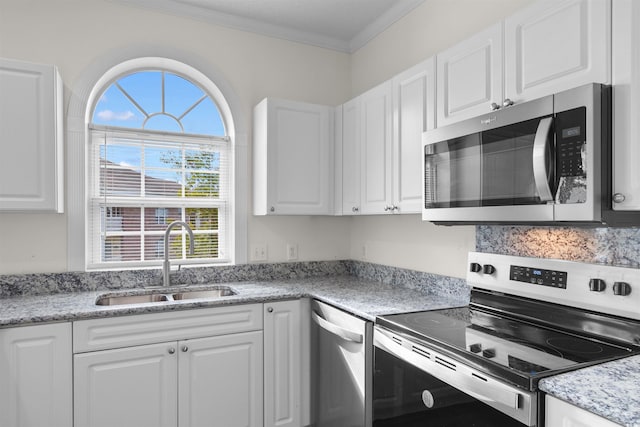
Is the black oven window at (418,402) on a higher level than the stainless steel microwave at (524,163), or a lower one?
lower

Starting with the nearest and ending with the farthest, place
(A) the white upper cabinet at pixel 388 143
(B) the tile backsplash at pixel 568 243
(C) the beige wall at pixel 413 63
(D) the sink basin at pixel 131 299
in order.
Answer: (B) the tile backsplash at pixel 568 243 < (A) the white upper cabinet at pixel 388 143 < (C) the beige wall at pixel 413 63 < (D) the sink basin at pixel 131 299

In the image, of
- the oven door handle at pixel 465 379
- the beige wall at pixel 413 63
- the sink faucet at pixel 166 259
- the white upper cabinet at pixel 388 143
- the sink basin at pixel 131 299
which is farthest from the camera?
the sink faucet at pixel 166 259

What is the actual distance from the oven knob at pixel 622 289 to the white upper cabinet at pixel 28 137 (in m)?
2.45

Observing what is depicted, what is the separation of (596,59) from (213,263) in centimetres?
241

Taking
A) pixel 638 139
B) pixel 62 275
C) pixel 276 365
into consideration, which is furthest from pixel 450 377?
pixel 62 275

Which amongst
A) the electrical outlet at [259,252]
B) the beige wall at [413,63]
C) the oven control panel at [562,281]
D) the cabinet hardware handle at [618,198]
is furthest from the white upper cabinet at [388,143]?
the cabinet hardware handle at [618,198]

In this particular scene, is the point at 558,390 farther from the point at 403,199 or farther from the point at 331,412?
the point at 331,412

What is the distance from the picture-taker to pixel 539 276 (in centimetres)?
169

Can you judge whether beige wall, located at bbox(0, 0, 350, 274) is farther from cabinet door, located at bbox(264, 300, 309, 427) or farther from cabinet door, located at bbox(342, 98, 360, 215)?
cabinet door, located at bbox(264, 300, 309, 427)

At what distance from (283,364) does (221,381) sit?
0.35 meters

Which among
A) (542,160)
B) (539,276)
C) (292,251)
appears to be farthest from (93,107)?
(539,276)

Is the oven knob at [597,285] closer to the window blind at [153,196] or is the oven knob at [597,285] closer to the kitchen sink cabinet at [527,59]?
the kitchen sink cabinet at [527,59]

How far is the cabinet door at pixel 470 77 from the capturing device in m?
1.65

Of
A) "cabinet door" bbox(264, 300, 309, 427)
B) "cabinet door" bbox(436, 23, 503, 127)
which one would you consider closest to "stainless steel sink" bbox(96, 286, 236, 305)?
"cabinet door" bbox(264, 300, 309, 427)
